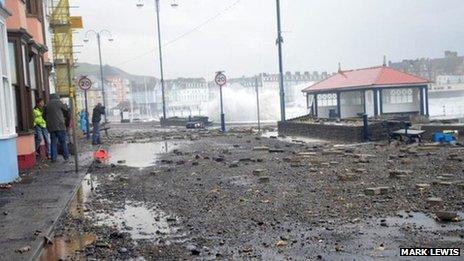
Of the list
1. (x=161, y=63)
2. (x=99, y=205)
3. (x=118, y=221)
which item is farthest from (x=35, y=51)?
(x=161, y=63)

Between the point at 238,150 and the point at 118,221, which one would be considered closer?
the point at 118,221

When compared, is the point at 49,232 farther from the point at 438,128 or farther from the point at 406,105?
the point at 406,105

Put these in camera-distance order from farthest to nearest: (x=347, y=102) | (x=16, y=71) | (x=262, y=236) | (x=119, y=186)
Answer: (x=347, y=102)
(x=16, y=71)
(x=119, y=186)
(x=262, y=236)

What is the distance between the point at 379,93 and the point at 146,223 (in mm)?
28102

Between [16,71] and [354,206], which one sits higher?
[16,71]

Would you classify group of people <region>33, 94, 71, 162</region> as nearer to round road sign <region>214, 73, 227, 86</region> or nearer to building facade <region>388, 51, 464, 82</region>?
round road sign <region>214, 73, 227, 86</region>

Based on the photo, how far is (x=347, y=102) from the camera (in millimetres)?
36250

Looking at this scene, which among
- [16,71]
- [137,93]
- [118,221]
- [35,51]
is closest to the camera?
[118,221]

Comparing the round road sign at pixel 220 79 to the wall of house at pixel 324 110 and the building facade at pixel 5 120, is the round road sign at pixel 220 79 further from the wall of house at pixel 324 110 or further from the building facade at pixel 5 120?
the building facade at pixel 5 120

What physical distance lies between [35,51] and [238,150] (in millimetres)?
7539

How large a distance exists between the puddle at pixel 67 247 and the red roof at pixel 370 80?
28.4 metres

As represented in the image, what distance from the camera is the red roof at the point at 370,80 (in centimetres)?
3319

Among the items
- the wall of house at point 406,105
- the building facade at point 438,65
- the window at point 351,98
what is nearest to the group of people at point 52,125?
the wall of house at point 406,105

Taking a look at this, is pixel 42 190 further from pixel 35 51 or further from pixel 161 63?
pixel 161 63
